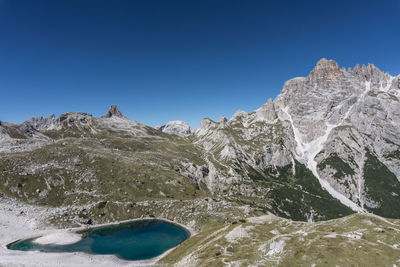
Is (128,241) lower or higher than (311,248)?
lower

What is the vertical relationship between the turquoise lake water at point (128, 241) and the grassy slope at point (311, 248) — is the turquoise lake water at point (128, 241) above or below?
below

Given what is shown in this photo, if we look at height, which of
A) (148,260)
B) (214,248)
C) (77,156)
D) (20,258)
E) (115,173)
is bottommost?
(148,260)

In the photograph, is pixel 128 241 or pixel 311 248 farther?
pixel 128 241

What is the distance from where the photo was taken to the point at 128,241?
398 ft

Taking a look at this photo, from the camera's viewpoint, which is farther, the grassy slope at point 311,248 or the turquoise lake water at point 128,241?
the turquoise lake water at point 128,241

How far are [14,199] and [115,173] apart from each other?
72.7 m

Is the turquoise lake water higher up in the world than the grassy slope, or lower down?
lower down

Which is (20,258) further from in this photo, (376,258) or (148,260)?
(376,258)

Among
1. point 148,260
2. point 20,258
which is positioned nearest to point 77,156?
point 20,258

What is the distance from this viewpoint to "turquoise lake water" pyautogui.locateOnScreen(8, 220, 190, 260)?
348 feet

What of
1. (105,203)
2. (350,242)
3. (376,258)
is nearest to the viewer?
(376,258)

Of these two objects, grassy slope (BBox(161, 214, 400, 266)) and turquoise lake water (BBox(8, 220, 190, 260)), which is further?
turquoise lake water (BBox(8, 220, 190, 260))

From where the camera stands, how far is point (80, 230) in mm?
130875

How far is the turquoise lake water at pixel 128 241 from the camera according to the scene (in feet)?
348
